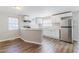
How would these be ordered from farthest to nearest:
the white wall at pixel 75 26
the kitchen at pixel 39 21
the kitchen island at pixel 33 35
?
the kitchen island at pixel 33 35 → the white wall at pixel 75 26 → the kitchen at pixel 39 21

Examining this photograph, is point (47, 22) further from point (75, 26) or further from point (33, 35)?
point (75, 26)

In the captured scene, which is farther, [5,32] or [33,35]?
[33,35]

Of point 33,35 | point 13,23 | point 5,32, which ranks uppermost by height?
point 13,23

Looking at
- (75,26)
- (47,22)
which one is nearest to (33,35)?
(47,22)

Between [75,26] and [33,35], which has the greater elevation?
[75,26]

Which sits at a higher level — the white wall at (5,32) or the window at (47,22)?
the window at (47,22)

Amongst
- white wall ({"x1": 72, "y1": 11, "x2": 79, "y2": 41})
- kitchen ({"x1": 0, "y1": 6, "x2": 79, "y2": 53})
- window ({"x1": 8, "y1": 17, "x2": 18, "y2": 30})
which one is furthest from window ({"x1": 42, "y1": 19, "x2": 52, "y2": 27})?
white wall ({"x1": 72, "y1": 11, "x2": 79, "y2": 41})

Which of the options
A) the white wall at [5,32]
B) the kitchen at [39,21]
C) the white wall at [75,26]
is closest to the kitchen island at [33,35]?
the kitchen at [39,21]

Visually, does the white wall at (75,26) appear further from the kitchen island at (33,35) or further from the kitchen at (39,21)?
the kitchen island at (33,35)

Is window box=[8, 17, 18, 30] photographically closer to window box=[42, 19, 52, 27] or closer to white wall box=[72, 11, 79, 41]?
window box=[42, 19, 52, 27]
